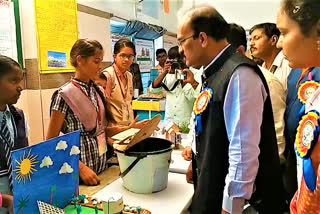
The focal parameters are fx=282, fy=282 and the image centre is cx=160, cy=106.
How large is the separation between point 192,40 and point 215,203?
0.64 m

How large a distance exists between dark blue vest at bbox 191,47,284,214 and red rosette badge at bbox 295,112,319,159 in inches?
15.0

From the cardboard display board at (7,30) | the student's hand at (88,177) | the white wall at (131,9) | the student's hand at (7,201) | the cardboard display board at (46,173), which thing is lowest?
the student's hand at (88,177)

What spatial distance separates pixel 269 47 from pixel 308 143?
1.55 m

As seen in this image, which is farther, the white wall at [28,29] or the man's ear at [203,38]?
the white wall at [28,29]

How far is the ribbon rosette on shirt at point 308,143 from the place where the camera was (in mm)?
606

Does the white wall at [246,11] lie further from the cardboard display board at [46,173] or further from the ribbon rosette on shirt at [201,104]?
the cardboard display board at [46,173]

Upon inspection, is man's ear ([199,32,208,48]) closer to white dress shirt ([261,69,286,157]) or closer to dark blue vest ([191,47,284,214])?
dark blue vest ([191,47,284,214])

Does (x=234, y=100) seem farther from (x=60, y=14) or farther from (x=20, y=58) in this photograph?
(x=60, y=14)

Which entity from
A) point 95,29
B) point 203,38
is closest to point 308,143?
point 203,38

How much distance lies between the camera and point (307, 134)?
640mm

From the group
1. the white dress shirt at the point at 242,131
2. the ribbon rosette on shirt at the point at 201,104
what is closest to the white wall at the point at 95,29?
the ribbon rosette on shirt at the point at 201,104

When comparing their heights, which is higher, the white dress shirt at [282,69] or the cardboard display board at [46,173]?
the white dress shirt at [282,69]

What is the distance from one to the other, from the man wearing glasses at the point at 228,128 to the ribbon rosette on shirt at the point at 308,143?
31 centimetres

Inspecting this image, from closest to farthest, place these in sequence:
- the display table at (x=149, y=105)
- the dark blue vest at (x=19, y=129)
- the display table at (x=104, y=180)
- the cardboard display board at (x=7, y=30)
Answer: the dark blue vest at (x=19, y=129) → the display table at (x=104, y=180) → the cardboard display board at (x=7, y=30) → the display table at (x=149, y=105)
